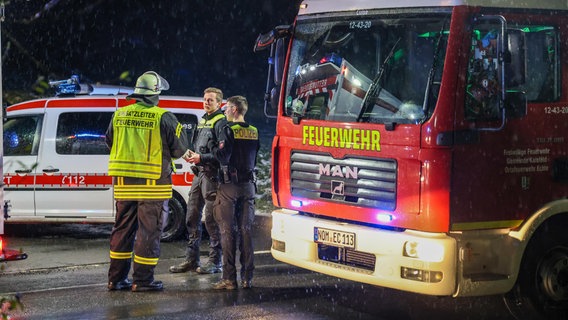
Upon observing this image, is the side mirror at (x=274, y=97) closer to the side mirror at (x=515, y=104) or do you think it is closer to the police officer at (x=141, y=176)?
the police officer at (x=141, y=176)

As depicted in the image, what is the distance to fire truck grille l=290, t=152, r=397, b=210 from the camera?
699cm

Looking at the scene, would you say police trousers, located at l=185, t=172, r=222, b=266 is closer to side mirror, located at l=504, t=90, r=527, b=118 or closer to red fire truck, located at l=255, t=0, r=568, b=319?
red fire truck, located at l=255, t=0, r=568, b=319

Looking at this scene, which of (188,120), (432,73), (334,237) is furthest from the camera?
(188,120)

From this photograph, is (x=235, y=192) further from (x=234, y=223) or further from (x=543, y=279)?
(x=543, y=279)

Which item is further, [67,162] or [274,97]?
Answer: [67,162]

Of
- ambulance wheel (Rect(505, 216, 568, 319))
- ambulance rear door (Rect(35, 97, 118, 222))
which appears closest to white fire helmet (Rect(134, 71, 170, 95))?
ambulance rear door (Rect(35, 97, 118, 222))

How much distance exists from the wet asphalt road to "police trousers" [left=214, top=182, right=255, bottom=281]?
0.22 metres

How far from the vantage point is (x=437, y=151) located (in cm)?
664

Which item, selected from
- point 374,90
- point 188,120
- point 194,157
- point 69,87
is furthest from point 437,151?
point 69,87

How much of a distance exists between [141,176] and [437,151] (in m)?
2.75

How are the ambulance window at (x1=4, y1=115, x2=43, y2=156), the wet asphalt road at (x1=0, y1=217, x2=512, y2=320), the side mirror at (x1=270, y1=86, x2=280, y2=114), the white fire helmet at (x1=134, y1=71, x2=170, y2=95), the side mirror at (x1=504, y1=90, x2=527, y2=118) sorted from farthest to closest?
the ambulance window at (x1=4, y1=115, x2=43, y2=156)
the side mirror at (x1=270, y1=86, x2=280, y2=114)
the white fire helmet at (x1=134, y1=71, x2=170, y2=95)
the wet asphalt road at (x1=0, y1=217, x2=512, y2=320)
the side mirror at (x1=504, y1=90, x2=527, y2=118)

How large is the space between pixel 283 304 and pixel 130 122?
6.89 feet

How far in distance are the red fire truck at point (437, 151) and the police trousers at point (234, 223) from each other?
1.93ft

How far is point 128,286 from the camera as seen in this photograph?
819 cm
